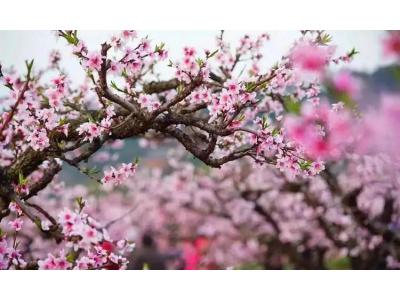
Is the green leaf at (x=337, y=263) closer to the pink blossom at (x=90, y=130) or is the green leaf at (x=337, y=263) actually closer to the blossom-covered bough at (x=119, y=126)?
the blossom-covered bough at (x=119, y=126)

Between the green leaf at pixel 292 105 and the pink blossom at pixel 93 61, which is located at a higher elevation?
the green leaf at pixel 292 105

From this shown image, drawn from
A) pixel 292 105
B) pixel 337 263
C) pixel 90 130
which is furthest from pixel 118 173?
pixel 337 263

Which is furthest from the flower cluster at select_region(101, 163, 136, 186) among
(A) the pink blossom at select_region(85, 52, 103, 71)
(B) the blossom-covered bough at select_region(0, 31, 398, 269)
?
(A) the pink blossom at select_region(85, 52, 103, 71)

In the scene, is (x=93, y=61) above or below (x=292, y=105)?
below

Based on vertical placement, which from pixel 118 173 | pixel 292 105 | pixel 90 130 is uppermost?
pixel 292 105

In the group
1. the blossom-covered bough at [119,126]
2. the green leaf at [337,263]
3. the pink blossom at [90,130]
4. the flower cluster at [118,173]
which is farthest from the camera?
the green leaf at [337,263]

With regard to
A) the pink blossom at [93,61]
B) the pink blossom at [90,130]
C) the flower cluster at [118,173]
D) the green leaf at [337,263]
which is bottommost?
the green leaf at [337,263]

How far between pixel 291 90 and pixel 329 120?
25 cm

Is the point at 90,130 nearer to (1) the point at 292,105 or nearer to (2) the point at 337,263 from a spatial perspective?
(1) the point at 292,105

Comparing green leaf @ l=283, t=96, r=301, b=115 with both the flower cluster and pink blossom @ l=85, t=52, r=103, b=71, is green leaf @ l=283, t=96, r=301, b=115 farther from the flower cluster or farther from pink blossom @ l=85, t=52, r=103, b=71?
pink blossom @ l=85, t=52, r=103, b=71

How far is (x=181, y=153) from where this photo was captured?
529 centimetres

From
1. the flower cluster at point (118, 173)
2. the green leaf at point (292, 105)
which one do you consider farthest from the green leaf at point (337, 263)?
the flower cluster at point (118, 173)
